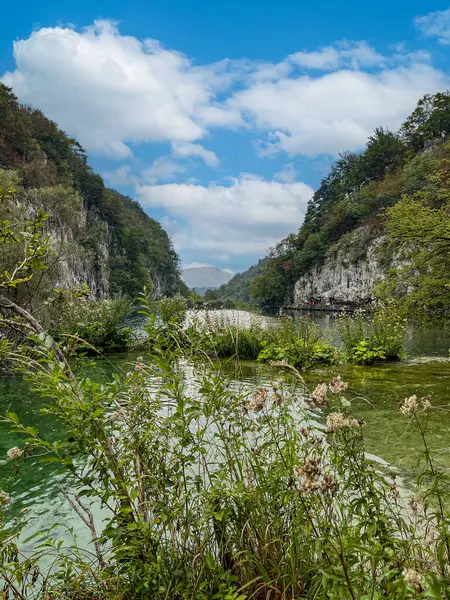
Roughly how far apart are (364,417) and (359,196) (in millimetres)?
65261

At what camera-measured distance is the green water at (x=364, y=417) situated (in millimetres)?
3947

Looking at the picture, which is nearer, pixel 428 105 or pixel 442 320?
pixel 442 320

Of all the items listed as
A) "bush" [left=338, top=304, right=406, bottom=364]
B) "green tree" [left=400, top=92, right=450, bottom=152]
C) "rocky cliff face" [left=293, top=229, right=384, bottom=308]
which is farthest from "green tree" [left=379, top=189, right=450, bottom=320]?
"green tree" [left=400, top=92, right=450, bottom=152]

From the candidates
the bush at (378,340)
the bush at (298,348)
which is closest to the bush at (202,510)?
the bush at (298,348)

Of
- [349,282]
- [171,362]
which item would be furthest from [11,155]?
[171,362]

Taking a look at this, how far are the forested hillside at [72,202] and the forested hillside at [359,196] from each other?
81.4 feet

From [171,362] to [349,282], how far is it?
61502 millimetres

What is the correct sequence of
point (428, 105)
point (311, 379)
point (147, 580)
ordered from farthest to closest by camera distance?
point (428, 105)
point (311, 379)
point (147, 580)

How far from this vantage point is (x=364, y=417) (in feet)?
22.5

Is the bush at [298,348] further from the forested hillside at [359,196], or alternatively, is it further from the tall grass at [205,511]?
the forested hillside at [359,196]

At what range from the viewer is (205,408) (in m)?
1.94

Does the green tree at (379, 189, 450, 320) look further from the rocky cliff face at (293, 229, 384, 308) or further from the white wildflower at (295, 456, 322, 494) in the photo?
the rocky cliff face at (293, 229, 384, 308)

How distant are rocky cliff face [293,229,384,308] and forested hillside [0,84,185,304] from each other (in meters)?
28.9

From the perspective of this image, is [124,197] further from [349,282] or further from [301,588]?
[301,588]
